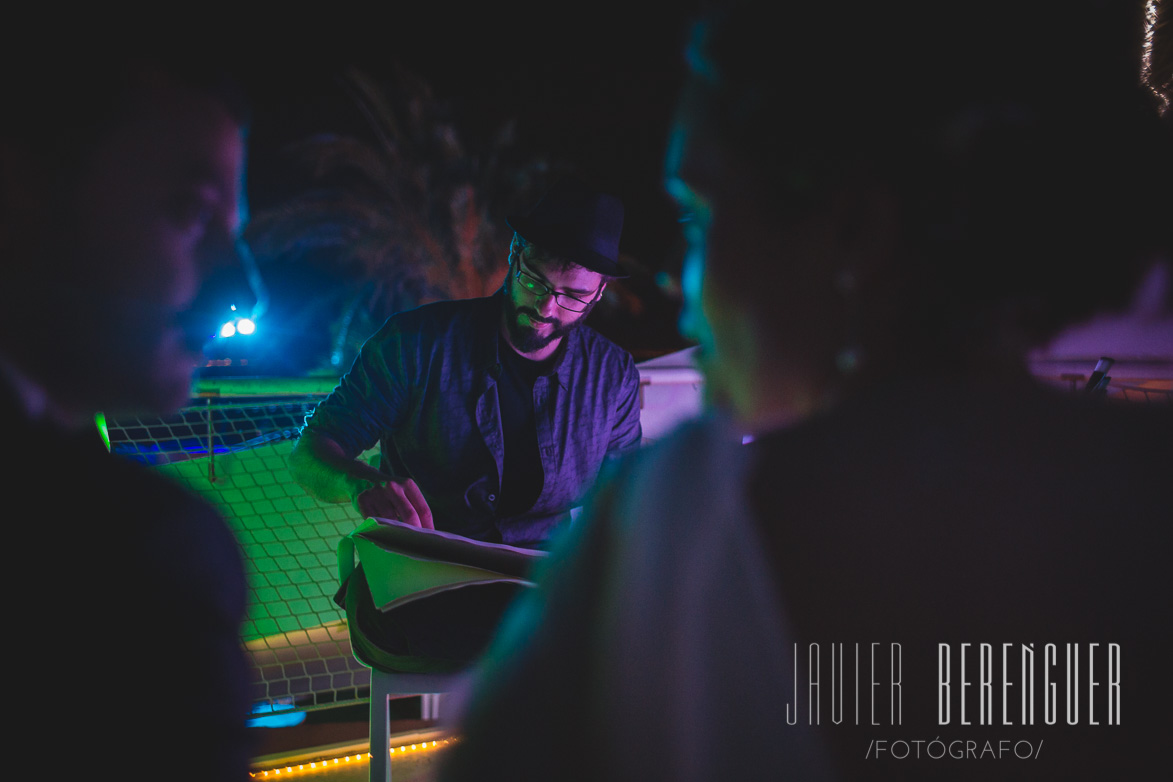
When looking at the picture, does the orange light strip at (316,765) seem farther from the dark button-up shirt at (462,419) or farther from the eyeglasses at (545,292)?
the eyeglasses at (545,292)

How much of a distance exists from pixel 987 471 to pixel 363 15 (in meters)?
7.93

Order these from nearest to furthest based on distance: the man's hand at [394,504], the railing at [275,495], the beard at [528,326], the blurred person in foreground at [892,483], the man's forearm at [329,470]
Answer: the blurred person in foreground at [892,483] → the man's hand at [394,504] → the man's forearm at [329,470] → the beard at [528,326] → the railing at [275,495]

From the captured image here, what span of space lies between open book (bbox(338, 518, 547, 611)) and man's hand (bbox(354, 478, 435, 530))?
0.30 metres

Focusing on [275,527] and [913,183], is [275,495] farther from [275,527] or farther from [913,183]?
[913,183]

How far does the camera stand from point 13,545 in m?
0.63

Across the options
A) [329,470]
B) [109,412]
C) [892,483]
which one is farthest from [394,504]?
[892,483]

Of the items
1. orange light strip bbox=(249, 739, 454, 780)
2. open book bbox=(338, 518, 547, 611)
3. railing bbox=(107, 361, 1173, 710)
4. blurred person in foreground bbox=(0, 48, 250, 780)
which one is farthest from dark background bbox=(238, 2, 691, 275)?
blurred person in foreground bbox=(0, 48, 250, 780)

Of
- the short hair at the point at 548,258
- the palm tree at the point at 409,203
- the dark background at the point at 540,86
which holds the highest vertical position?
the dark background at the point at 540,86

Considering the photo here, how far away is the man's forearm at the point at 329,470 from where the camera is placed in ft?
6.19

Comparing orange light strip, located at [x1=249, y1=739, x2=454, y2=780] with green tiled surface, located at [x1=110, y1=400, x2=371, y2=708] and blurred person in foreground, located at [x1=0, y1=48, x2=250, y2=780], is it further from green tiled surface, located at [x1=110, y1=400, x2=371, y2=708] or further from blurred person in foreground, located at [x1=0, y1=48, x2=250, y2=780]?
blurred person in foreground, located at [x1=0, y1=48, x2=250, y2=780]

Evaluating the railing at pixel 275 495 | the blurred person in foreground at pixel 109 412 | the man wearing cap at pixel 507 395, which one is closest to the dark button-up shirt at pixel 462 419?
the man wearing cap at pixel 507 395

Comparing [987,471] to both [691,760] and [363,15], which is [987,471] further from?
[363,15]

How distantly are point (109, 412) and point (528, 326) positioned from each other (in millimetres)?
1659

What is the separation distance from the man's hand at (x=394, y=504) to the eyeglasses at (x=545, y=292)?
77cm
